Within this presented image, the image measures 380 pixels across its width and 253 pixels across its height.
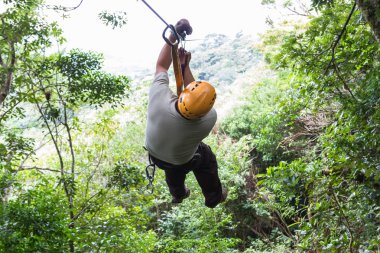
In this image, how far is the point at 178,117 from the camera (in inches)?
75.5

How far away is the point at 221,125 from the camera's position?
1150 centimetres

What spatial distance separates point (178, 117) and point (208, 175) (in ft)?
2.42

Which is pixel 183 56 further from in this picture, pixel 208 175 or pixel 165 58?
pixel 208 175

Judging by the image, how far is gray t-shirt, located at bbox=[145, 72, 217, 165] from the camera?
194cm

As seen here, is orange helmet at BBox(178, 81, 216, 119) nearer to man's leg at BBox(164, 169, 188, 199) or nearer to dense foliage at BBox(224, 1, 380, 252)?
man's leg at BBox(164, 169, 188, 199)

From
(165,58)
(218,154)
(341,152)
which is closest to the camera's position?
(165,58)

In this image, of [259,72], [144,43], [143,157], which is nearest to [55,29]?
[143,157]

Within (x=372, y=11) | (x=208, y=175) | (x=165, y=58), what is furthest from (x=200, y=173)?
(x=372, y=11)

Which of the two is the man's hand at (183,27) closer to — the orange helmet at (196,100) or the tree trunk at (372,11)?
the orange helmet at (196,100)

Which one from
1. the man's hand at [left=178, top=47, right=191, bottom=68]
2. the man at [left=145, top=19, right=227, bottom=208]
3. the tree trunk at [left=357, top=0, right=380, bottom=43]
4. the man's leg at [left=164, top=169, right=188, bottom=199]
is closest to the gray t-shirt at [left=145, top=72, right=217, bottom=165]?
the man at [left=145, top=19, right=227, bottom=208]

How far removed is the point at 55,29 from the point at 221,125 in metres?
7.17

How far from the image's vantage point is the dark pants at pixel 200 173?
2.37m

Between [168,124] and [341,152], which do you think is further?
[341,152]

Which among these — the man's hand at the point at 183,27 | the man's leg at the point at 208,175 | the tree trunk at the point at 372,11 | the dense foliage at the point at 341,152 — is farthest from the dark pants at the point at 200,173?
the tree trunk at the point at 372,11
